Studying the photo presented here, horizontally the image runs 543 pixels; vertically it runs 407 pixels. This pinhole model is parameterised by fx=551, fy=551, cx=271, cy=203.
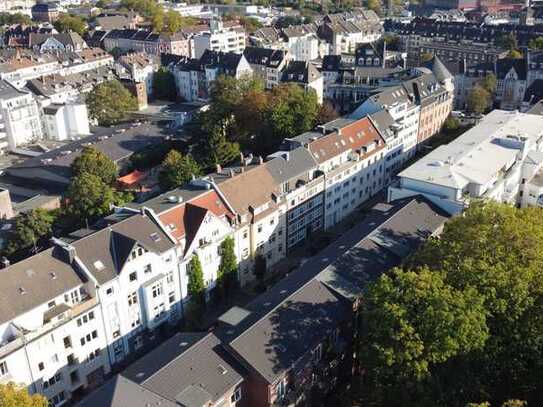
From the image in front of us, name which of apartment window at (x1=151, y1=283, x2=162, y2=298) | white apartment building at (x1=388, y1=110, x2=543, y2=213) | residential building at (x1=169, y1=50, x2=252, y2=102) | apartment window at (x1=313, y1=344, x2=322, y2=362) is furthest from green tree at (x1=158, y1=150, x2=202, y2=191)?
residential building at (x1=169, y1=50, x2=252, y2=102)

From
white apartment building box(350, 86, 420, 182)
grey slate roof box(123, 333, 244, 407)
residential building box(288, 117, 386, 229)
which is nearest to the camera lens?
grey slate roof box(123, 333, 244, 407)

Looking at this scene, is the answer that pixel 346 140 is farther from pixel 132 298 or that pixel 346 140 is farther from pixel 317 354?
pixel 317 354

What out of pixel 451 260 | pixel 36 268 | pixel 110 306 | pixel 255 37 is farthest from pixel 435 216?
pixel 255 37

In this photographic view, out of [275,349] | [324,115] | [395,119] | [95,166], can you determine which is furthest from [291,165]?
[95,166]

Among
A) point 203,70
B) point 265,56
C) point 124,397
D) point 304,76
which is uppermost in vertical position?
point 265,56

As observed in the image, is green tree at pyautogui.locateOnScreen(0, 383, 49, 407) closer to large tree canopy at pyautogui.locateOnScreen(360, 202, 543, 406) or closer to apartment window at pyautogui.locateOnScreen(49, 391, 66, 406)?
apartment window at pyautogui.locateOnScreen(49, 391, 66, 406)

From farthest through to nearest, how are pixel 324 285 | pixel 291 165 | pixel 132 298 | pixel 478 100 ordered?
pixel 478 100, pixel 291 165, pixel 132 298, pixel 324 285
